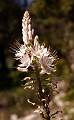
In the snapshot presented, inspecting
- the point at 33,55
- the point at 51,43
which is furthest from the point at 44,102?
the point at 51,43

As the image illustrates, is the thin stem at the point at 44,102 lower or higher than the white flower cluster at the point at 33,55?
lower

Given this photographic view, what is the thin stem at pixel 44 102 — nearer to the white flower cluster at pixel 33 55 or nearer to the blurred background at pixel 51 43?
the white flower cluster at pixel 33 55

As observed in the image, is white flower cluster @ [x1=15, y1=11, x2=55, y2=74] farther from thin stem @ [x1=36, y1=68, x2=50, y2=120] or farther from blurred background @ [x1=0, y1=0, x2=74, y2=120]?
blurred background @ [x1=0, y1=0, x2=74, y2=120]

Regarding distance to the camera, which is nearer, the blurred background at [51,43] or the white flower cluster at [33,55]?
the white flower cluster at [33,55]

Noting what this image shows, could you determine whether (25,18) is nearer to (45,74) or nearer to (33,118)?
(45,74)

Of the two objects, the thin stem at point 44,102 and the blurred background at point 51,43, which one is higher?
the blurred background at point 51,43

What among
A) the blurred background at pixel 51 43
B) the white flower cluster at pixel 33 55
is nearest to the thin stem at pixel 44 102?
the white flower cluster at pixel 33 55

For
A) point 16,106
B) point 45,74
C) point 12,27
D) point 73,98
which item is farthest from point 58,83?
point 12,27

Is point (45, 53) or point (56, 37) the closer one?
point (45, 53)

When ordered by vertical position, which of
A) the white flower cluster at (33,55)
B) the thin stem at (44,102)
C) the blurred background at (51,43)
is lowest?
the thin stem at (44,102)

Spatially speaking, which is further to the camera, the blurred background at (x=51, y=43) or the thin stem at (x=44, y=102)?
the blurred background at (x=51, y=43)

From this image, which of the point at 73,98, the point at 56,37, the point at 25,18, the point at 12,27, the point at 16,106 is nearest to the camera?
the point at 25,18
